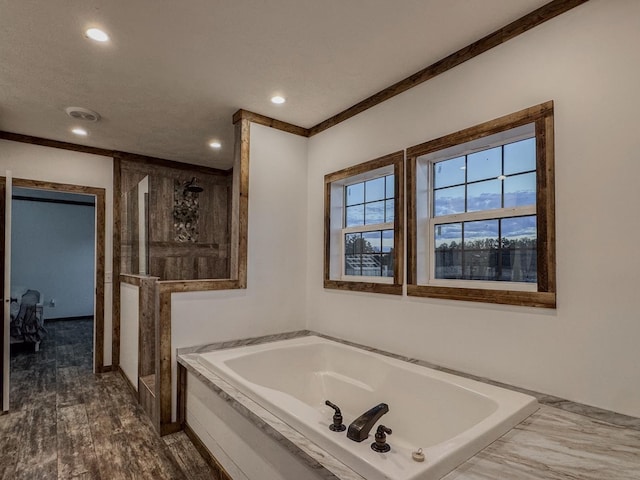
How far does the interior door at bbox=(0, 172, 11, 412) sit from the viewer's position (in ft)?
9.61

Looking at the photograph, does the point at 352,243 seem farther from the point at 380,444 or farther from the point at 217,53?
the point at 380,444

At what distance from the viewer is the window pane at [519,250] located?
2021 millimetres

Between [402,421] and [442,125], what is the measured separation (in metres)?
1.87

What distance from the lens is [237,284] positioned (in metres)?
3.02

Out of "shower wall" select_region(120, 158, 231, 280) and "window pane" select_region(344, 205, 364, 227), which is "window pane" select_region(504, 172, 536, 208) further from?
"shower wall" select_region(120, 158, 231, 280)

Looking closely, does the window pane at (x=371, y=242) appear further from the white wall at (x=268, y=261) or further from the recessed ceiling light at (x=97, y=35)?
the recessed ceiling light at (x=97, y=35)

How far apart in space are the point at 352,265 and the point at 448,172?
119cm

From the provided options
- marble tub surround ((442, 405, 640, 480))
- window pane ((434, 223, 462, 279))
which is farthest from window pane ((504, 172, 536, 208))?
marble tub surround ((442, 405, 640, 480))

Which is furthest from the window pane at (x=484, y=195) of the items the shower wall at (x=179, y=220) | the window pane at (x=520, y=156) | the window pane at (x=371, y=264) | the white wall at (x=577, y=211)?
the shower wall at (x=179, y=220)

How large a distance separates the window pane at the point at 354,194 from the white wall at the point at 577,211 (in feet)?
3.40

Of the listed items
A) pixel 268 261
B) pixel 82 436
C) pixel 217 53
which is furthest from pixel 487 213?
pixel 82 436

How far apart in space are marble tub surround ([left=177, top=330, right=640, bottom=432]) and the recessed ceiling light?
6.86 feet

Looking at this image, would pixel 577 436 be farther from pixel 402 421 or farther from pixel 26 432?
pixel 26 432

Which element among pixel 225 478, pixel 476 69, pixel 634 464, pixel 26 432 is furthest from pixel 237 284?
pixel 634 464
